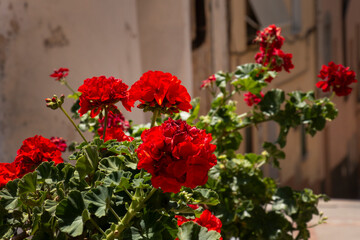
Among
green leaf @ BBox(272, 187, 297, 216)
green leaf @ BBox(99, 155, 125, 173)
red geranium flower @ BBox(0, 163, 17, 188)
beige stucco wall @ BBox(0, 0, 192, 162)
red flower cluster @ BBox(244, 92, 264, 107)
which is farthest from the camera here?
beige stucco wall @ BBox(0, 0, 192, 162)

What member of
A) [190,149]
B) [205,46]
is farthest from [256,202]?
Result: [205,46]

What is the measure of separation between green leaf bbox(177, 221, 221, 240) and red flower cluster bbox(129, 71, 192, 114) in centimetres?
30

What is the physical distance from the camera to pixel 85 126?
2.55m

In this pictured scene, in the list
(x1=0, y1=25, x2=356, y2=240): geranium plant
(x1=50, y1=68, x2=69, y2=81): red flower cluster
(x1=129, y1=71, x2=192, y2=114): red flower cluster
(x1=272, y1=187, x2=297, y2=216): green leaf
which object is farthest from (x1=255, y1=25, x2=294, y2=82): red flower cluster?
(x1=129, y1=71, x2=192, y2=114): red flower cluster

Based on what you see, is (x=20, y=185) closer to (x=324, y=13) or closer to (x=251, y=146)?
(x=251, y=146)

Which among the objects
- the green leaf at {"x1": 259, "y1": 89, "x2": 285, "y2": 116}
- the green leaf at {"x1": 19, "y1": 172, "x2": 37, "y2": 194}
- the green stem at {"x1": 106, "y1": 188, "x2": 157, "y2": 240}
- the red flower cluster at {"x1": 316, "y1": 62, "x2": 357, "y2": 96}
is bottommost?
the green stem at {"x1": 106, "y1": 188, "x2": 157, "y2": 240}

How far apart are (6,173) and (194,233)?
2.02ft

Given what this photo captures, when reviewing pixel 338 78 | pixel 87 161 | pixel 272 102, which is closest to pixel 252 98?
pixel 272 102

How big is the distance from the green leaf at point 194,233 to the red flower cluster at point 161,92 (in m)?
0.30

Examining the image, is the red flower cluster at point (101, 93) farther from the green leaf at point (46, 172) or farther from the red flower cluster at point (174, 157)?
the red flower cluster at point (174, 157)

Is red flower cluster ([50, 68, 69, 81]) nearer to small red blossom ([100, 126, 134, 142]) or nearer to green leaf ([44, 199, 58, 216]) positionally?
small red blossom ([100, 126, 134, 142])

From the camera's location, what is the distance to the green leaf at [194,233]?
1453mm

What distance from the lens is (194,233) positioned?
147cm

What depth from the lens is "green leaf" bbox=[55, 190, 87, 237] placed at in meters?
1.42
